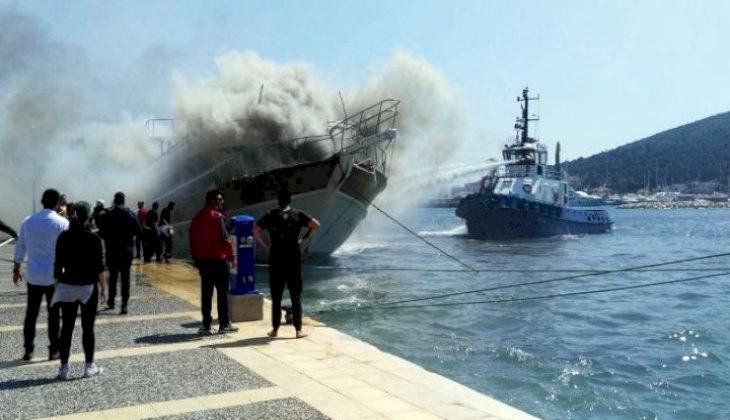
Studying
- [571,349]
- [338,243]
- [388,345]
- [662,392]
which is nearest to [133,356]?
[388,345]

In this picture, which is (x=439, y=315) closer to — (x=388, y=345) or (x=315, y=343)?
(x=388, y=345)

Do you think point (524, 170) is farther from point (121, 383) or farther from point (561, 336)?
point (121, 383)

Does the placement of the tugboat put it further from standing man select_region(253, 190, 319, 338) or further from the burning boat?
standing man select_region(253, 190, 319, 338)

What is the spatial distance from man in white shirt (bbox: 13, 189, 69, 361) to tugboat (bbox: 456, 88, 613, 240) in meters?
45.5

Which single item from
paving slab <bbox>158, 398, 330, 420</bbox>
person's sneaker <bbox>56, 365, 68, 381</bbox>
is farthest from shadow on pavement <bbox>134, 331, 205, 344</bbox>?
paving slab <bbox>158, 398, 330, 420</bbox>

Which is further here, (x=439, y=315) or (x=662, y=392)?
(x=439, y=315)

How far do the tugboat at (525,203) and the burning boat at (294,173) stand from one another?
80.1 ft

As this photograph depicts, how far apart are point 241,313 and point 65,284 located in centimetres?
321

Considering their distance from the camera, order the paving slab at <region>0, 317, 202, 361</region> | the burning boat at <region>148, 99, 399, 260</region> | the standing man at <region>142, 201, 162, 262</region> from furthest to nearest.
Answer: the burning boat at <region>148, 99, 399, 260</region>, the standing man at <region>142, 201, 162, 262</region>, the paving slab at <region>0, 317, 202, 361</region>

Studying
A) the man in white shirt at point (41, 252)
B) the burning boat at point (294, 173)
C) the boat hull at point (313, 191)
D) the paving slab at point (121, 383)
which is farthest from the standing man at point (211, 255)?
the burning boat at point (294, 173)

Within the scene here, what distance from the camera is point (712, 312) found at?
1575 cm

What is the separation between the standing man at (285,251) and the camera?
25.3ft

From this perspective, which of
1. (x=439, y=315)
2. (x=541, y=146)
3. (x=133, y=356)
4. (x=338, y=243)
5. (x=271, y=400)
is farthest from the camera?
(x=541, y=146)

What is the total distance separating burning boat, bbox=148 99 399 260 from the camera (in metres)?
22.8
